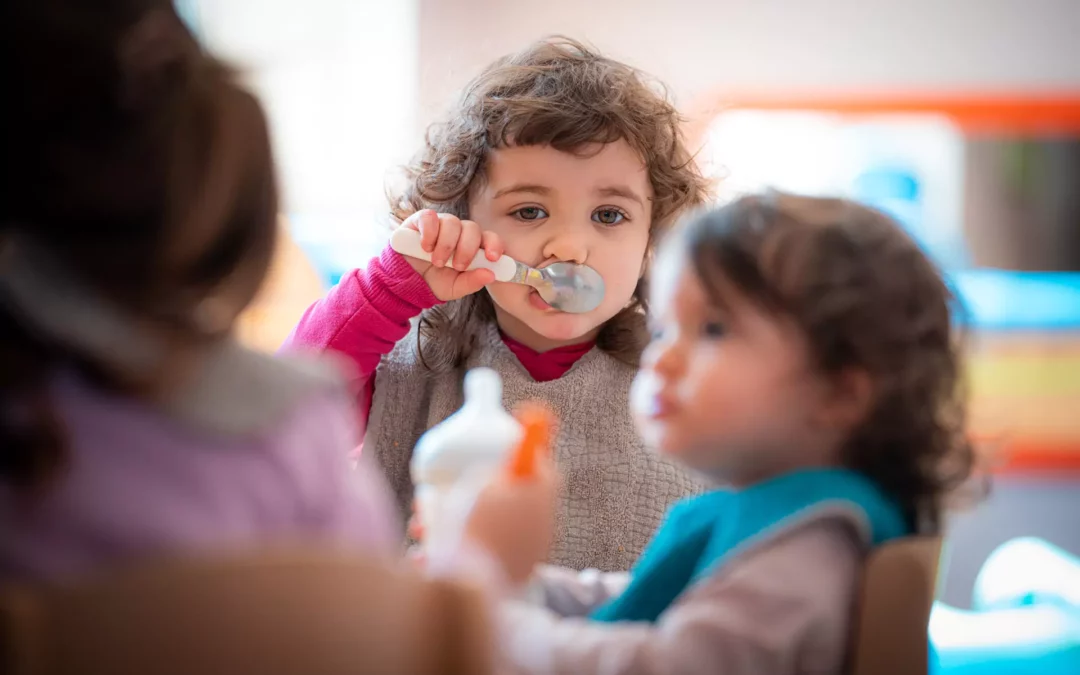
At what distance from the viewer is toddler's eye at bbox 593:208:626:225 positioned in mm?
1109

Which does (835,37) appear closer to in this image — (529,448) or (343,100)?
(343,100)

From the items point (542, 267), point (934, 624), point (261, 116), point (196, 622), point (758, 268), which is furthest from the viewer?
point (934, 624)

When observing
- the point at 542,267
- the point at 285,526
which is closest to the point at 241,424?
the point at 285,526

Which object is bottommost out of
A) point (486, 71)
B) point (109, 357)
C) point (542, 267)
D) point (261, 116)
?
point (109, 357)

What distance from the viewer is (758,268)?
2.29 feet

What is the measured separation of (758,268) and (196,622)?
428mm

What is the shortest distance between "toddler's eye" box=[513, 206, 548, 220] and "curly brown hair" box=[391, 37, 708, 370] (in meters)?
0.07

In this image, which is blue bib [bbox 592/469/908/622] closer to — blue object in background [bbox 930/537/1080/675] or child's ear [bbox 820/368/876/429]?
child's ear [bbox 820/368/876/429]

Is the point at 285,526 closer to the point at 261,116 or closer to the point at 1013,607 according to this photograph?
the point at 261,116

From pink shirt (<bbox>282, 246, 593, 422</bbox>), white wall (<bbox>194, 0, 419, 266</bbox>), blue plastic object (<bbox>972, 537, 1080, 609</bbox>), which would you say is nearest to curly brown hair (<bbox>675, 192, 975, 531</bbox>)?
pink shirt (<bbox>282, 246, 593, 422</bbox>)

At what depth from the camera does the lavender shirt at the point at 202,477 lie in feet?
1.50

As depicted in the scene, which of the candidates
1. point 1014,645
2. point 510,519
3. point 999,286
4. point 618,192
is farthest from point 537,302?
point 999,286

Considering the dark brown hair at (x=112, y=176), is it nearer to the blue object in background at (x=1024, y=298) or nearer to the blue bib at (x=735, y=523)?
the blue bib at (x=735, y=523)

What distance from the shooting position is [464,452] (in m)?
0.63
